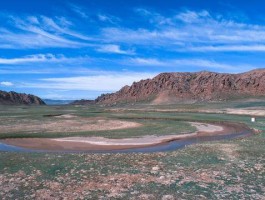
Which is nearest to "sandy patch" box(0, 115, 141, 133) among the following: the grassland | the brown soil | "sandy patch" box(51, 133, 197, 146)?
the brown soil

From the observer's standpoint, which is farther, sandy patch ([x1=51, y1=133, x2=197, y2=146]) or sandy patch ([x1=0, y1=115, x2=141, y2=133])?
sandy patch ([x1=0, y1=115, x2=141, y2=133])

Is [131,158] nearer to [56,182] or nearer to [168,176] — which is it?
[168,176]

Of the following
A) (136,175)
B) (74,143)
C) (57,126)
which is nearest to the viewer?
(136,175)

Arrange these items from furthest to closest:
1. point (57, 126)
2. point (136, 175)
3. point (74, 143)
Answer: point (57, 126)
point (74, 143)
point (136, 175)

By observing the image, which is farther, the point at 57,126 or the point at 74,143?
the point at 57,126

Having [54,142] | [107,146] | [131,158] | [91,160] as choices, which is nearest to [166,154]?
[131,158]

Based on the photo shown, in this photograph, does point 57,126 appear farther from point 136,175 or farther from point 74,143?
point 136,175

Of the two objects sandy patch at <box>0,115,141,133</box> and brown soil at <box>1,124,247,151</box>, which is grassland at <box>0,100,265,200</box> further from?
sandy patch at <box>0,115,141,133</box>

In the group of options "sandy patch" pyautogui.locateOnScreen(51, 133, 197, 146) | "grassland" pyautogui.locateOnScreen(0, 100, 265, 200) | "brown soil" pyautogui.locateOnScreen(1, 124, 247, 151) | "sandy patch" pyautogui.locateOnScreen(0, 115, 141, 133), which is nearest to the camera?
"grassland" pyautogui.locateOnScreen(0, 100, 265, 200)

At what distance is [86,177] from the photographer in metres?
18.6

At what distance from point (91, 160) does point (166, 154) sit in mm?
5486

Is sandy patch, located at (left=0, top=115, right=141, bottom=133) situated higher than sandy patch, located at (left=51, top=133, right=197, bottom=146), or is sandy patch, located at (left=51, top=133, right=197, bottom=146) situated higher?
sandy patch, located at (left=0, top=115, right=141, bottom=133)

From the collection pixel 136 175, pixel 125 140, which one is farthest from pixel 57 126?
pixel 136 175

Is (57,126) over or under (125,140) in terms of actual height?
over
